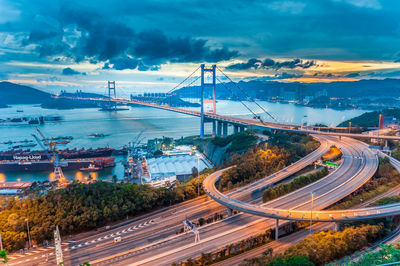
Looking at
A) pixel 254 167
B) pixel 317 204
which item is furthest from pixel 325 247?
pixel 254 167

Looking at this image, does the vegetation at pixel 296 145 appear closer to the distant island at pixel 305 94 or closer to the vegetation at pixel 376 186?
the vegetation at pixel 376 186

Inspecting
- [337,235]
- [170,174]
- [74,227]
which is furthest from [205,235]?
[170,174]

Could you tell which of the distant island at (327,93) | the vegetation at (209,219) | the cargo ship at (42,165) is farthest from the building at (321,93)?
the vegetation at (209,219)

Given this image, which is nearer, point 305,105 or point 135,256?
point 135,256

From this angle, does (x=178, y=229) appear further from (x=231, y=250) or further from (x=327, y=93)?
A: (x=327, y=93)

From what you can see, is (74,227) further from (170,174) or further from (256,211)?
(170,174)

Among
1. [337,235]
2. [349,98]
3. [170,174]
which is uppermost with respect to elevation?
[349,98]
